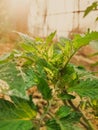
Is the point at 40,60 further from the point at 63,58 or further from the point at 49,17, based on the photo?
the point at 49,17

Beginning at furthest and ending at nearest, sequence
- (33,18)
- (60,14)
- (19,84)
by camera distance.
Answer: (33,18) < (60,14) < (19,84)

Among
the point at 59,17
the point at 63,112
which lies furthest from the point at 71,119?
the point at 59,17

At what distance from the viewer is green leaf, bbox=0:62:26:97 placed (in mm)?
469

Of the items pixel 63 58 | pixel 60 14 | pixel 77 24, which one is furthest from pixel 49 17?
pixel 63 58

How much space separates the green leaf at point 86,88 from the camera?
51cm

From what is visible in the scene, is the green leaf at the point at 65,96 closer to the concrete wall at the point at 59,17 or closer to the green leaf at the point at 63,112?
the green leaf at the point at 63,112

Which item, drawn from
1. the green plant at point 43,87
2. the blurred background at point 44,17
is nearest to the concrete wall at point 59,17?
the blurred background at point 44,17

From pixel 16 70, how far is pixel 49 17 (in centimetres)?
405

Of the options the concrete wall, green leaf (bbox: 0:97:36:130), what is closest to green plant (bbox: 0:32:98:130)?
green leaf (bbox: 0:97:36:130)

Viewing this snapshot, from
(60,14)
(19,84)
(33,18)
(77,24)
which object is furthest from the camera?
(33,18)

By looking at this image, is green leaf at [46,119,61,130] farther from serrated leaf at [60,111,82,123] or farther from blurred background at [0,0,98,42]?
blurred background at [0,0,98,42]

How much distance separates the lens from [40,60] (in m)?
0.55

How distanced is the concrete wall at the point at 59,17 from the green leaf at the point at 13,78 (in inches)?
126

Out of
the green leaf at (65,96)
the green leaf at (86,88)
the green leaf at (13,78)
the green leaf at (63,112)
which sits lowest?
the green leaf at (63,112)
